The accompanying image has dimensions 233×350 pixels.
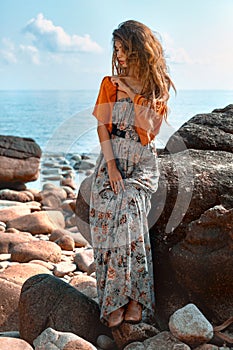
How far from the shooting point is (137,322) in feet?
15.1

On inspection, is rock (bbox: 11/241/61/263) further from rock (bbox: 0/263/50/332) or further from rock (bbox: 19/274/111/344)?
rock (bbox: 19/274/111/344)

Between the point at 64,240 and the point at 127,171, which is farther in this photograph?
the point at 64,240

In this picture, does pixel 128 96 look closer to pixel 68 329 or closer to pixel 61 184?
pixel 68 329

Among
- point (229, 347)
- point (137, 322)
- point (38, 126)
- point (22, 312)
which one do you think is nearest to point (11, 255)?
point (22, 312)

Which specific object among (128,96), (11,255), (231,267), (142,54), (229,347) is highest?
(142,54)

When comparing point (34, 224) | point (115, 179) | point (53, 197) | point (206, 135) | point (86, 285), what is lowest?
point (53, 197)

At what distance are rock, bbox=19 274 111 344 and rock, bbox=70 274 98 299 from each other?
0.63m

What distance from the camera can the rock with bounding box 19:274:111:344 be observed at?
479cm

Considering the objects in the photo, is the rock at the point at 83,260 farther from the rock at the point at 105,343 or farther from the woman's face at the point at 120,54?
the woman's face at the point at 120,54

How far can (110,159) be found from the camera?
472 cm

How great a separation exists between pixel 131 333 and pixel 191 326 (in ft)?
1.44

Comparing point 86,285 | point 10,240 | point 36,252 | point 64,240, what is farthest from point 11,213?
point 86,285

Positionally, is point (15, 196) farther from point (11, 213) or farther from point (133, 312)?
point (133, 312)

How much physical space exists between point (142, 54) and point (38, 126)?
105 ft
